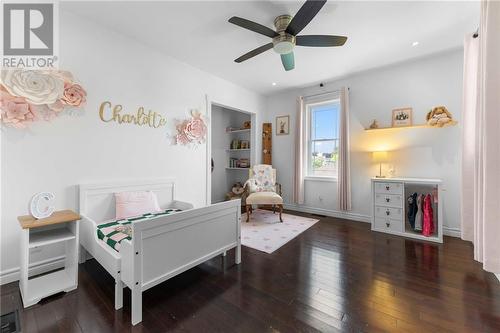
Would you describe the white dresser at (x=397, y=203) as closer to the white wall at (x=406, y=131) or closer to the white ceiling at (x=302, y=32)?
the white wall at (x=406, y=131)

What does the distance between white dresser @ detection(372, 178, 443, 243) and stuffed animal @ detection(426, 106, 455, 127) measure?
33.7 inches

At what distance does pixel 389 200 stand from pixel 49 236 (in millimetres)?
4262

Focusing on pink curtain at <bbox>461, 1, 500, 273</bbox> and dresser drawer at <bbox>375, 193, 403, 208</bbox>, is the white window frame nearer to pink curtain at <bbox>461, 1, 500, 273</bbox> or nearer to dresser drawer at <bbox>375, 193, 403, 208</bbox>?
dresser drawer at <bbox>375, 193, 403, 208</bbox>

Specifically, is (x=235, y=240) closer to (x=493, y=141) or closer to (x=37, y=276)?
(x=37, y=276)

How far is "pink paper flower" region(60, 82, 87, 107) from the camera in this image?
83.8 inches

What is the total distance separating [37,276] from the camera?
2020mm

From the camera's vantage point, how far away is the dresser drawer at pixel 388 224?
126 inches

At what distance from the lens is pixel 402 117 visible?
137 inches

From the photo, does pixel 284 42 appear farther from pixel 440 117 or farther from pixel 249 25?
pixel 440 117

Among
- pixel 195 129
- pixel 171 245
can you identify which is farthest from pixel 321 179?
pixel 171 245

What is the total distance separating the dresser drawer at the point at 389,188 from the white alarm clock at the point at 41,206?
417 cm

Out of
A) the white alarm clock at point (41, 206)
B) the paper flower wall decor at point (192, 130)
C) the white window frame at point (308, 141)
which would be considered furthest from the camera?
the white window frame at point (308, 141)

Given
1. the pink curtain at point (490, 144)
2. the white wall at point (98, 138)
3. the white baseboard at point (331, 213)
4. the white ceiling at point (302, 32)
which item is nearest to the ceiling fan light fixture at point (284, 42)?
the white ceiling at point (302, 32)

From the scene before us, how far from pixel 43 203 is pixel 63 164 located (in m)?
0.52
